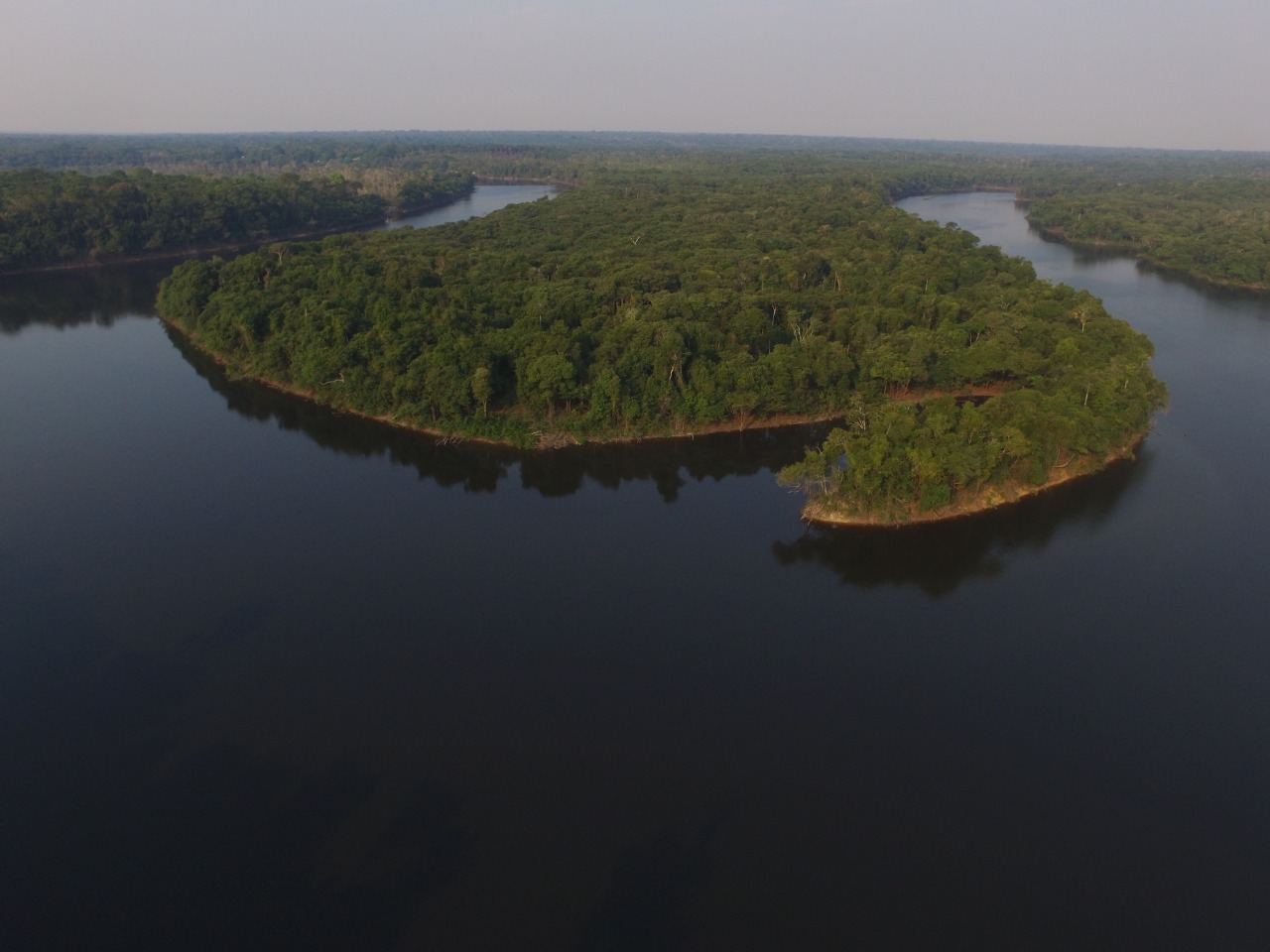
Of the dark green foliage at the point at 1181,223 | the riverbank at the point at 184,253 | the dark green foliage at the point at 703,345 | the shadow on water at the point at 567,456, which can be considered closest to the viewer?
A: the dark green foliage at the point at 703,345

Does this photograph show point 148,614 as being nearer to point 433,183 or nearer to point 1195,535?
point 1195,535

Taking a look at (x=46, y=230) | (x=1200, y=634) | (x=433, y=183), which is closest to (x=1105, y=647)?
(x=1200, y=634)

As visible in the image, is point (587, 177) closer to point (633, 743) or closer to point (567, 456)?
point (567, 456)

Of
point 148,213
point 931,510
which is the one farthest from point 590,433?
point 148,213

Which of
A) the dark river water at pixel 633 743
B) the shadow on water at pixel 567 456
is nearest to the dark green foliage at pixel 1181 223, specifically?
the dark river water at pixel 633 743

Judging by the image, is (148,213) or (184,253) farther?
(148,213)

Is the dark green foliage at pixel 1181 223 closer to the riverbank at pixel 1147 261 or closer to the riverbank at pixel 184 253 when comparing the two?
the riverbank at pixel 1147 261
